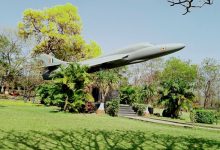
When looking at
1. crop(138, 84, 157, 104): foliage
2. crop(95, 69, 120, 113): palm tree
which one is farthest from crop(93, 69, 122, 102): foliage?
crop(138, 84, 157, 104): foliage

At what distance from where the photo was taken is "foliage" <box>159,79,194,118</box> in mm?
31656

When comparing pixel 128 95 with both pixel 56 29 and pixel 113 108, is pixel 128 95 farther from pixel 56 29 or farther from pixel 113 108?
pixel 56 29

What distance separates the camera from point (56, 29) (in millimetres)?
48094

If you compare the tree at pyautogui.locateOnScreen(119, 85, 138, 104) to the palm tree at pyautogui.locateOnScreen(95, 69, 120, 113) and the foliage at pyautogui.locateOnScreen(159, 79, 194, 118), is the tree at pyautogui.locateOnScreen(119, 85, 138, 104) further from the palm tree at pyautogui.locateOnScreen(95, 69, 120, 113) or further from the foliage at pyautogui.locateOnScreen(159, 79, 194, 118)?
the palm tree at pyautogui.locateOnScreen(95, 69, 120, 113)

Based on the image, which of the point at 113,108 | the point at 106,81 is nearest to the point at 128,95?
the point at 106,81

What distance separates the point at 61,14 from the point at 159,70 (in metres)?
28.8

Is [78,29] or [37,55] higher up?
[78,29]

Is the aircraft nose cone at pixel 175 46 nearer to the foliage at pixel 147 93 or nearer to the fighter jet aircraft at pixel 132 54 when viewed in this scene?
the fighter jet aircraft at pixel 132 54

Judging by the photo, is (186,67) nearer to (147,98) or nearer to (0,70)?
(147,98)

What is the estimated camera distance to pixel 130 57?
32469mm

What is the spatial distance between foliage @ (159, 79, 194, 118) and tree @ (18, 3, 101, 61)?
69.5 ft

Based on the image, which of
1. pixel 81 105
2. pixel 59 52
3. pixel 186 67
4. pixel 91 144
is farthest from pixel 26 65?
pixel 91 144

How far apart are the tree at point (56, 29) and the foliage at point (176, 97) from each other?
2120cm

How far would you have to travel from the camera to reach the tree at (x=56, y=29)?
158 feet
